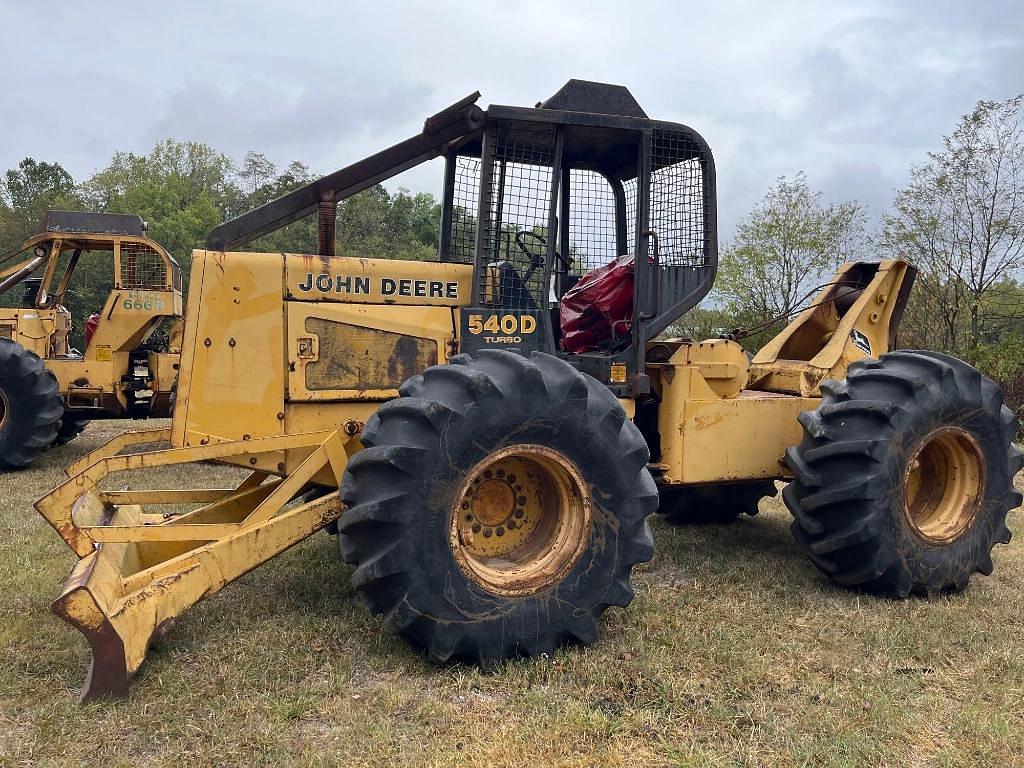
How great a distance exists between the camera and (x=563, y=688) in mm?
3414

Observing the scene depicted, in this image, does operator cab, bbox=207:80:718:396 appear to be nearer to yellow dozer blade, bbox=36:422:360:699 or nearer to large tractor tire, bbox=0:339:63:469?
yellow dozer blade, bbox=36:422:360:699

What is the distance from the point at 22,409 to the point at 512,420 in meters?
7.98

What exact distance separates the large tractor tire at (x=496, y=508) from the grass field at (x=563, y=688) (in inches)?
8.7

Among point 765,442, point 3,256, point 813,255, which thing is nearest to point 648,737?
point 765,442

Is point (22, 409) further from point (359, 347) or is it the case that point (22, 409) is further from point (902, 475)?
point (902, 475)

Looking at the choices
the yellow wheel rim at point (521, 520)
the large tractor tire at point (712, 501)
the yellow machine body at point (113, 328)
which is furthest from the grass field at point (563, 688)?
the yellow machine body at point (113, 328)

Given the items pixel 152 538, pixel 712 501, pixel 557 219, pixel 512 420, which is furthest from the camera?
pixel 712 501

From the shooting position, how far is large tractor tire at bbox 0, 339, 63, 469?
930cm

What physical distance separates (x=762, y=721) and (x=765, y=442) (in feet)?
7.52

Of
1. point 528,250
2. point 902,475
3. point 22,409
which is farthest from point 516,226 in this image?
point 22,409

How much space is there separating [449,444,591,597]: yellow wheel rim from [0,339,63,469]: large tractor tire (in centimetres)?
747

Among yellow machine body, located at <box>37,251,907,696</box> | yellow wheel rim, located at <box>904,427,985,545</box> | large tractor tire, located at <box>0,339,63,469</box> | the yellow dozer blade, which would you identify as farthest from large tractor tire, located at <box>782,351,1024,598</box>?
large tractor tire, located at <box>0,339,63,469</box>

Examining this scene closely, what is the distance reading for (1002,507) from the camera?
495cm

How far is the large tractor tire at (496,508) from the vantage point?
3.46 m
